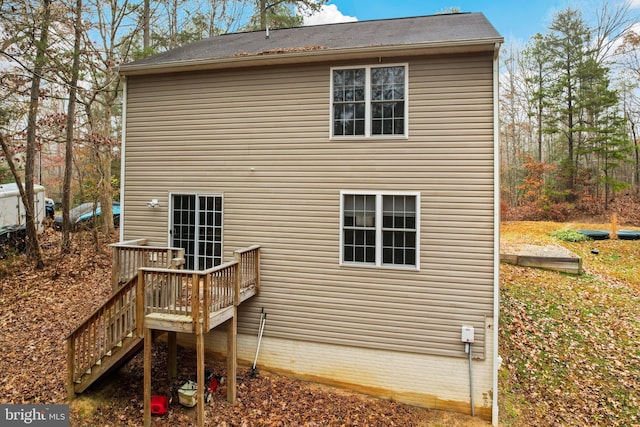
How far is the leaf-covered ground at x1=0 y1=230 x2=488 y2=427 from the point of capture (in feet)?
19.1

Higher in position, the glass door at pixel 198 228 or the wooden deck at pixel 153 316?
the glass door at pixel 198 228

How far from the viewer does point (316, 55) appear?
6789 mm

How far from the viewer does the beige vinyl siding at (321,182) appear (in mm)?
6379

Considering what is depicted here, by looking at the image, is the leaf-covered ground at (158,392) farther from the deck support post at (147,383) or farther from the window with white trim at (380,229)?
the window with white trim at (380,229)

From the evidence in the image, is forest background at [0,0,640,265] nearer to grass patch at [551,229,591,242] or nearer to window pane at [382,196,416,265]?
grass patch at [551,229,591,242]

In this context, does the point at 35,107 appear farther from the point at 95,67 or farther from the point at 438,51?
the point at 438,51

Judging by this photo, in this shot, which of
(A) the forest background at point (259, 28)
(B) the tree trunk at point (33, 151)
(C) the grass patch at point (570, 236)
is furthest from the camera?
(C) the grass patch at point (570, 236)

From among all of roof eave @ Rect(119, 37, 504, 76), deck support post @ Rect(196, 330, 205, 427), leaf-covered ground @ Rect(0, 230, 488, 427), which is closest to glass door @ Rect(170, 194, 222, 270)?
leaf-covered ground @ Rect(0, 230, 488, 427)

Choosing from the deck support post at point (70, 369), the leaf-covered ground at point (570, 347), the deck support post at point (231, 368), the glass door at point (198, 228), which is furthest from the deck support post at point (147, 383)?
the leaf-covered ground at point (570, 347)

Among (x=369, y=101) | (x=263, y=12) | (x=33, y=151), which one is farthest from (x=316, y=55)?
(x=263, y=12)

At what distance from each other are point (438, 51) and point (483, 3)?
45.1 ft

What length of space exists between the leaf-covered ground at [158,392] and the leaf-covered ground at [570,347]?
1552mm

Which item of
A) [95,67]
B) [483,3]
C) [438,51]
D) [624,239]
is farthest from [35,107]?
[624,239]

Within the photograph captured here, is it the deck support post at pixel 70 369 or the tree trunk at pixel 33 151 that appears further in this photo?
the tree trunk at pixel 33 151
